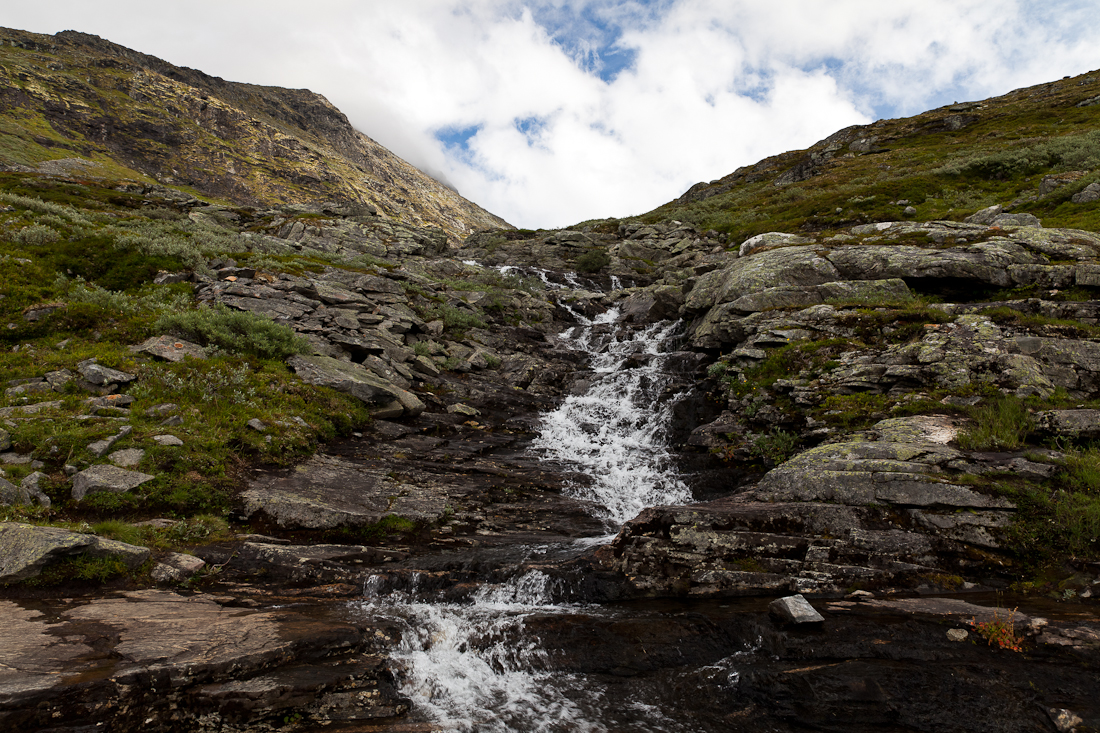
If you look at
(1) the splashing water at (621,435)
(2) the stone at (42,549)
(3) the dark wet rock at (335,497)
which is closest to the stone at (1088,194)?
(1) the splashing water at (621,435)

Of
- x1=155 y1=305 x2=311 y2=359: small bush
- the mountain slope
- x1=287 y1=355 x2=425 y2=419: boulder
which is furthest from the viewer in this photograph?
the mountain slope

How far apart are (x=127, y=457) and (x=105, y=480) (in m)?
0.88

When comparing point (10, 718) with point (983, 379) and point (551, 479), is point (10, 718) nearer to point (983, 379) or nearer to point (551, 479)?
point (551, 479)

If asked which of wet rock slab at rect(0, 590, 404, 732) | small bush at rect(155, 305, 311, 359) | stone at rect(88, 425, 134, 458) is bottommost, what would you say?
wet rock slab at rect(0, 590, 404, 732)

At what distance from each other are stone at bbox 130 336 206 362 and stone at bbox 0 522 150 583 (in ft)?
26.1

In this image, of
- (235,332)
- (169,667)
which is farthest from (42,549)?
(235,332)

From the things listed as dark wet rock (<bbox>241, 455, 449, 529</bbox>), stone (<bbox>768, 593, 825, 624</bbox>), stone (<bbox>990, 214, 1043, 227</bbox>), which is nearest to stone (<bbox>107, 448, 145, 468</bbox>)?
dark wet rock (<bbox>241, 455, 449, 529</bbox>)

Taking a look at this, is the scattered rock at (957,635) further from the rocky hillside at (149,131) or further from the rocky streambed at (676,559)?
the rocky hillside at (149,131)

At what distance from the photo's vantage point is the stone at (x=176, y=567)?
8188 mm

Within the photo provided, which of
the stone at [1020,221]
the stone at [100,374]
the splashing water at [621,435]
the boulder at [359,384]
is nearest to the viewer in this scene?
the stone at [100,374]

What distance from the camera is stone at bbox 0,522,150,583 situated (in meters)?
7.18

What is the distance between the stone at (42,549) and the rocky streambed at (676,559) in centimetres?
69

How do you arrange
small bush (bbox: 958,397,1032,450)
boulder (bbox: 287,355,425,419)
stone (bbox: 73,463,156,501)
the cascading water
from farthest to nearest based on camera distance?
1. boulder (bbox: 287,355,425,419)
2. small bush (bbox: 958,397,1032,450)
3. stone (bbox: 73,463,156,501)
4. the cascading water

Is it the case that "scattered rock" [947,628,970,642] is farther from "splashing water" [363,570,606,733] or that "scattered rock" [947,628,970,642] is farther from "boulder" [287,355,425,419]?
"boulder" [287,355,425,419]
